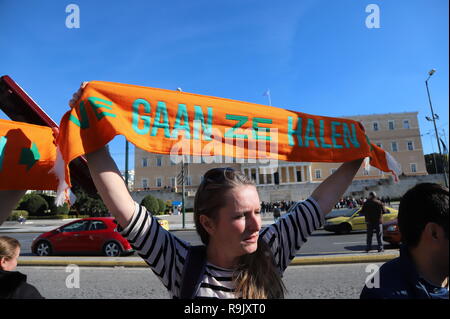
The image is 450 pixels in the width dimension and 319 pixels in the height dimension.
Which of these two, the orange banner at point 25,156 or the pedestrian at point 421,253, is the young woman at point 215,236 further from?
the orange banner at point 25,156

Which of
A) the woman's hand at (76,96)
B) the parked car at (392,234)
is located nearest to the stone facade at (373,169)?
the parked car at (392,234)

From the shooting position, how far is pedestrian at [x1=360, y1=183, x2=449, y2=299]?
1.31m

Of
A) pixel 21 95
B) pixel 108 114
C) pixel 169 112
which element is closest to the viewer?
pixel 108 114

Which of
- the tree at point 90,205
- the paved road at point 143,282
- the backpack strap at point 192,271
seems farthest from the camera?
the tree at point 90,205

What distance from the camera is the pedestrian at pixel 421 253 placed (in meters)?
1.31

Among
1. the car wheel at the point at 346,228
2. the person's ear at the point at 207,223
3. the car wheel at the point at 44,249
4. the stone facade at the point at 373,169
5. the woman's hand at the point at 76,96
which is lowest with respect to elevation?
the car wheel at the point at 346,228

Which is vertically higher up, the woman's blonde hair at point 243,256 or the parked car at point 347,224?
the woman's blonde hair at point 243,256

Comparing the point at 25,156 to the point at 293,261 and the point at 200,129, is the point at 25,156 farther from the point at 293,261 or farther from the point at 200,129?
the point at 293,261

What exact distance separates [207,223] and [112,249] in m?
9.83

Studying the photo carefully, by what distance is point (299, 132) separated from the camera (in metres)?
2.29
